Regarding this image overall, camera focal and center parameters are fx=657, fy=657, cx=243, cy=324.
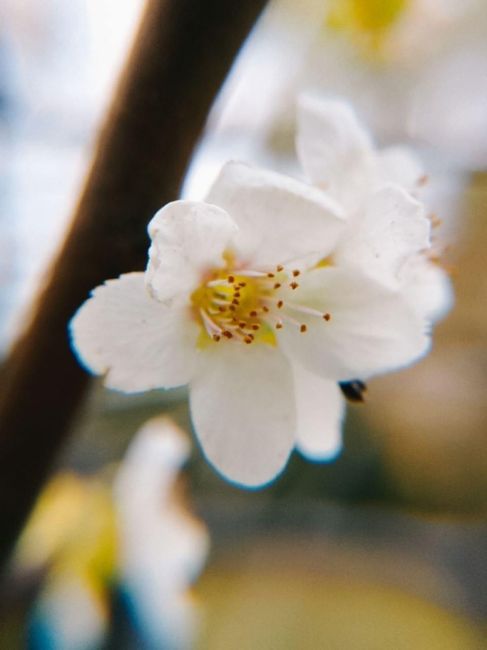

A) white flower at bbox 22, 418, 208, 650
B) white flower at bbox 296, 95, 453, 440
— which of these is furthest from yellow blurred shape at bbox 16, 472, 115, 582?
white flower at bbox 296, 95, 453, 440

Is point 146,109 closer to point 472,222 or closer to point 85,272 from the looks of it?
point 85,272

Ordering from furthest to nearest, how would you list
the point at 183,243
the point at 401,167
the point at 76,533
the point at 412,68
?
the point at 412,68
the point at 76,533
the point at 401,167
the point at 183,243

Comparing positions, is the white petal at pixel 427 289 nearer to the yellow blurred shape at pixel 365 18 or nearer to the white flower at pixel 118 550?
the white flower at pixel 118 550

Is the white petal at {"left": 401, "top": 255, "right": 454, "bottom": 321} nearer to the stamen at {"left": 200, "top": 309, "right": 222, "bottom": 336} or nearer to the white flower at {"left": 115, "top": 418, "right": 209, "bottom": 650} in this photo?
the stamen at {"left": 200, "top": 309, "right": 222, "bottom": 336}

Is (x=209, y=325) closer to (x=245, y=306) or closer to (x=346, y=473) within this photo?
(x=245, y=306)

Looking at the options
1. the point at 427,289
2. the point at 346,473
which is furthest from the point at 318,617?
the point at 427,289

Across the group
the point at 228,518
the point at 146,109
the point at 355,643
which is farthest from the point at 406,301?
the point at 228,518
